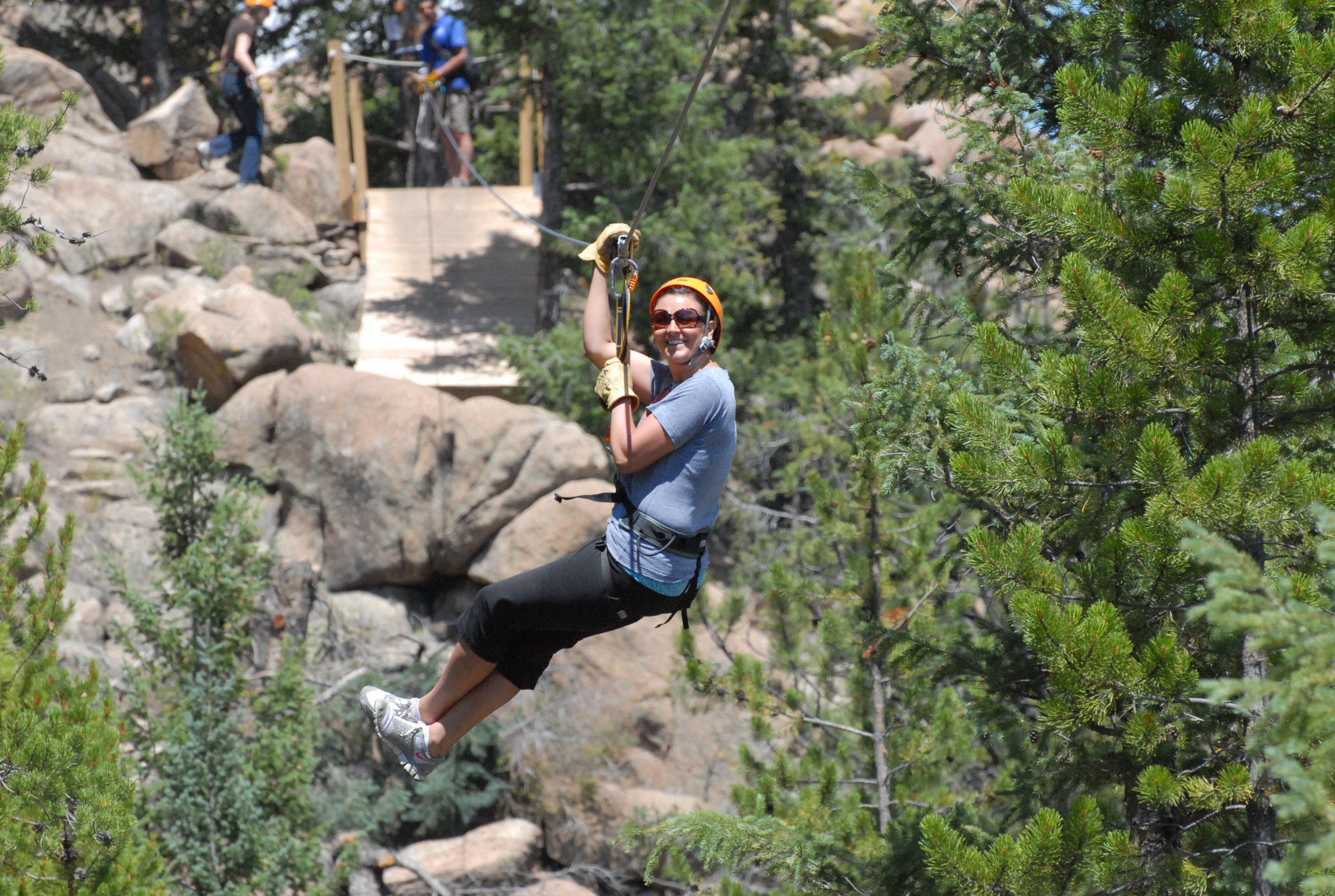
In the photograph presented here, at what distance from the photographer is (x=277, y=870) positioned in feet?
31.2

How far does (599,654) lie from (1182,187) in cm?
1003

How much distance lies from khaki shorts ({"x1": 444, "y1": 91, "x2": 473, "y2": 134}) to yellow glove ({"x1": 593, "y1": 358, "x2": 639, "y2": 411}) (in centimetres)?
1274

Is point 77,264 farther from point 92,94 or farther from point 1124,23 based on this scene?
point 1124,23

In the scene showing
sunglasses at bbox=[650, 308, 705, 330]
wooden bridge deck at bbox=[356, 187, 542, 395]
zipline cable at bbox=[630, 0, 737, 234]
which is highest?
zipline cable at bbox=[630, 0, 737, 234]

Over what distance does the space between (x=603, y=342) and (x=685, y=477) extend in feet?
1.83

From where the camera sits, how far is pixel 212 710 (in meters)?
9.64

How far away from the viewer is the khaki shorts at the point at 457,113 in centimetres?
1664

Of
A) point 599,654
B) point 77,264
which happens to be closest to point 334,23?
point 77,264

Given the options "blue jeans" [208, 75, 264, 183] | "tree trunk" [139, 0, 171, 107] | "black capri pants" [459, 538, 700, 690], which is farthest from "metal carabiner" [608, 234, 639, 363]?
"tree trunk" [139, 0, 171, 107]

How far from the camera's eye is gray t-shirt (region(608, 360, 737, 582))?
12.9 ft

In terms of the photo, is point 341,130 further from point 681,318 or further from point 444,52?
point 681,318

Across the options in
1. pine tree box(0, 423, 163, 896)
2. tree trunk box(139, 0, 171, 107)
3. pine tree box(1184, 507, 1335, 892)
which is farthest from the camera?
tree trunk box(139, 0, 171, 107)

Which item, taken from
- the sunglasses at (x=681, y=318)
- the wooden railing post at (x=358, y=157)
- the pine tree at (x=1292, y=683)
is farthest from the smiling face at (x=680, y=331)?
the wooden railing post at (x=358, y=157)

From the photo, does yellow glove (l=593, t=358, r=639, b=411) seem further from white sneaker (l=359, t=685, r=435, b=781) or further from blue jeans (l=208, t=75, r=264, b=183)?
blue jeans (l=208, t=75, r=264, b=183)
